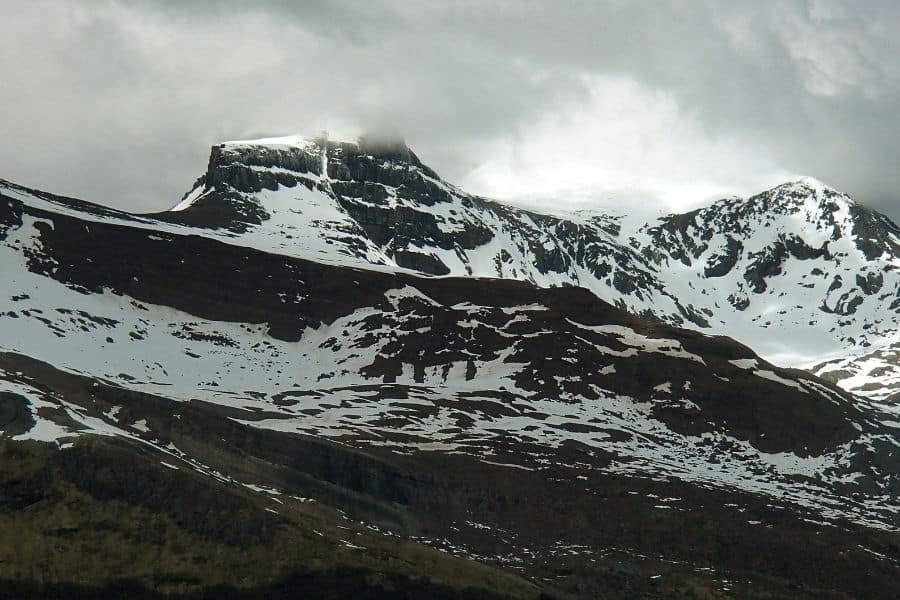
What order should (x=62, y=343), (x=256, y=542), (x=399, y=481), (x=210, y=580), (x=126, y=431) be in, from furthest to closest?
(x=62, y=343) → (x=399, y=481) → (x=126, y=431) → (x=256, y=542) → (x=210, y=580)

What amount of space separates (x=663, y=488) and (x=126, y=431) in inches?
2999

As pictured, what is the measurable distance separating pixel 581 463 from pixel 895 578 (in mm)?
49562

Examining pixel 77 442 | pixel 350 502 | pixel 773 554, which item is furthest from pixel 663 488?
pixel 77 442

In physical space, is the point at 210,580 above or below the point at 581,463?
below

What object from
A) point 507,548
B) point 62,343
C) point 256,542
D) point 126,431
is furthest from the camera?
point 62,343

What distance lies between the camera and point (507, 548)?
144 metres

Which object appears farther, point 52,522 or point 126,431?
point 126,431

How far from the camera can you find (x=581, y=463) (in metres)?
183

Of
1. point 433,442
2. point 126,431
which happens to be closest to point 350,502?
point 126,431

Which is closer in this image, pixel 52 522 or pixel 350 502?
pixel 52 522

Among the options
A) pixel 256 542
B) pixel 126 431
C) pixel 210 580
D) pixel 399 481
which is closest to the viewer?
pixel 210 580

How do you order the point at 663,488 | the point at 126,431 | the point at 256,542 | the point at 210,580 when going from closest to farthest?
1. the point at 210,580
2. the point at 256,542
3. the point at 126,431
4. the point at 663,488

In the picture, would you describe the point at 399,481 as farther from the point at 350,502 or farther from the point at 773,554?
the point at 773,554

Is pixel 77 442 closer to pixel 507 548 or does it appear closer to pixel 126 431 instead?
pixel 126 431
